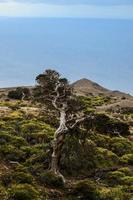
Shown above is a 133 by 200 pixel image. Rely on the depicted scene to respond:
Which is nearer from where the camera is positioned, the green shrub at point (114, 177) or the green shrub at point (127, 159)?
the green shrub at point (114, 177)

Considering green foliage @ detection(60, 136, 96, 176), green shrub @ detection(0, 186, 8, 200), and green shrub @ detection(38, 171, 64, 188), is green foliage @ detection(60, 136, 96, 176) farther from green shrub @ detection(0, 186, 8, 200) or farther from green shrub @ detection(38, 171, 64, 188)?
green shrub @ detection(0, 186, 8, 200)

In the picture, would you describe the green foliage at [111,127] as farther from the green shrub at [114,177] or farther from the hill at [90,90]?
the hill at [90,90]

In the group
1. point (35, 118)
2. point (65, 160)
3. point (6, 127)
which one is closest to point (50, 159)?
point (65, 160)

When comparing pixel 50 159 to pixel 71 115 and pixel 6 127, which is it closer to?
pixel 71 115

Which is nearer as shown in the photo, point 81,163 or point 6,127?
point 81,163

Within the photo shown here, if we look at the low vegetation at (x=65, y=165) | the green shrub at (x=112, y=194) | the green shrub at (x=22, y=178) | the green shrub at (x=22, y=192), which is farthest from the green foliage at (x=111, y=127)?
the green shrub at (x=22, y=192)

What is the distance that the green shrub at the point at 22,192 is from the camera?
21309 millimetres

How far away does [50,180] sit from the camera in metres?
25.2

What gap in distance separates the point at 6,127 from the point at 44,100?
18.8 feet

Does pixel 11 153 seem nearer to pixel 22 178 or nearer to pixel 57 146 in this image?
pixel 57 146

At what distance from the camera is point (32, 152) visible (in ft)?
103

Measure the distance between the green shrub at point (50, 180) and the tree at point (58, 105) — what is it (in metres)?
1.05

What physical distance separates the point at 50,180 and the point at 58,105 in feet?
29.4

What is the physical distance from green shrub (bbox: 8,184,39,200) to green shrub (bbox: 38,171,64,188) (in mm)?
2603
